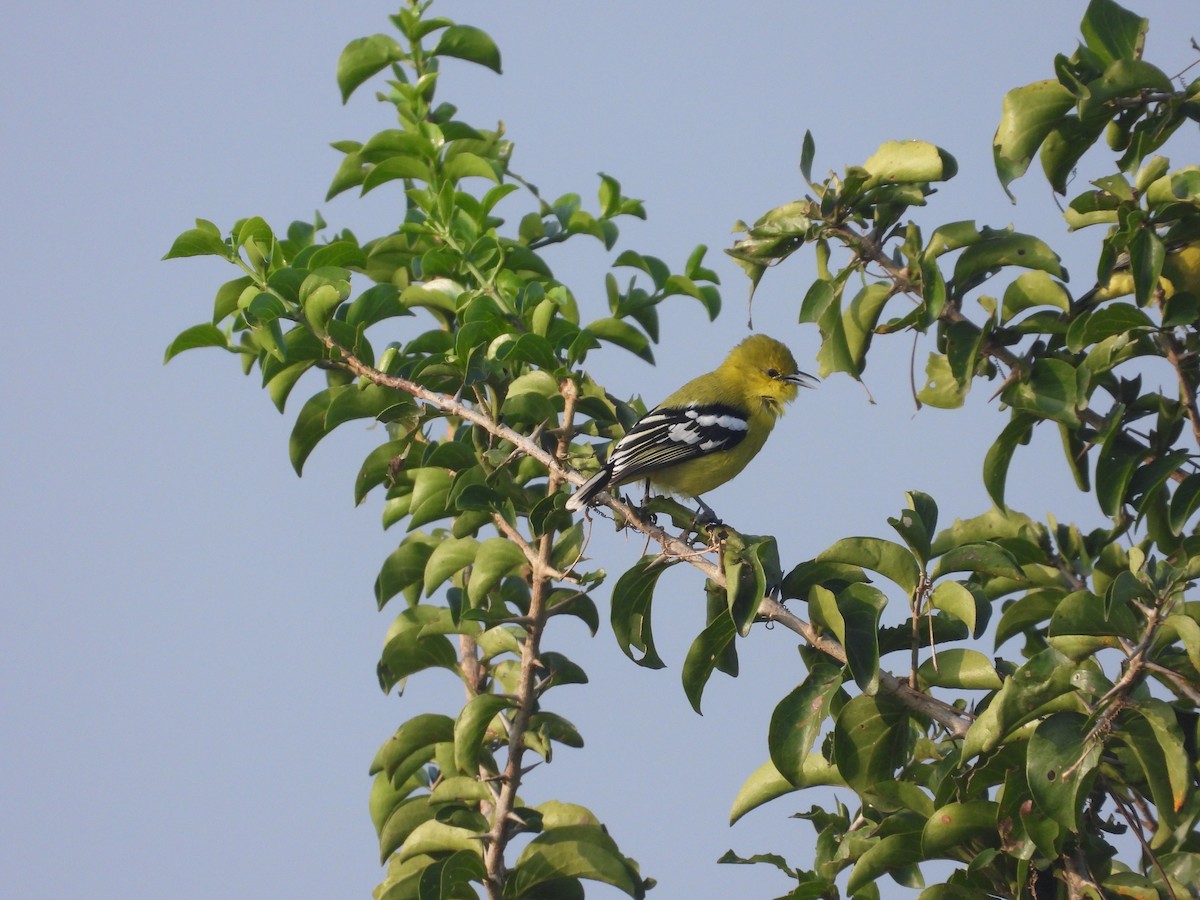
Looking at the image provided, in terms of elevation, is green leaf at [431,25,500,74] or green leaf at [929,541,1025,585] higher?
green leaf at [431,25,500,74]

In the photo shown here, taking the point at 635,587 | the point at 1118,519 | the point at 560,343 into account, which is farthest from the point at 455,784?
the point at 1118,519

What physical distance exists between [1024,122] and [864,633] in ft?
6.31

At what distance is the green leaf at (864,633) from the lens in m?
3.67

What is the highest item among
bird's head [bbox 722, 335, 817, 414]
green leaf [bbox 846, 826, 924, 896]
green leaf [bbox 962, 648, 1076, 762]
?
bird's head [bbox 722, 335, 817, 414]

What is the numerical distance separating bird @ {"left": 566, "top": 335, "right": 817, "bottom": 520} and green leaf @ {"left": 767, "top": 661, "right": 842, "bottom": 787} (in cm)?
135

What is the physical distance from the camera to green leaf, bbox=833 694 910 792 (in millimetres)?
3818

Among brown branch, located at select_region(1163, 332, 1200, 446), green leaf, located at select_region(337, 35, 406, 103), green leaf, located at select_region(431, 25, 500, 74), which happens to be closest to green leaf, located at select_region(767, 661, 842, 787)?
brown branch, located at select_region(1163, 332, 1200, 446)

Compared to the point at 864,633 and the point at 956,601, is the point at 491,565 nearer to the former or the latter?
the point at 864,633

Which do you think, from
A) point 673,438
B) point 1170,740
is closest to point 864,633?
point 1170,740

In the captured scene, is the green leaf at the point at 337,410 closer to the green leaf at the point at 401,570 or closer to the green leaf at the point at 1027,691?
the green leaf at the point at 401,570

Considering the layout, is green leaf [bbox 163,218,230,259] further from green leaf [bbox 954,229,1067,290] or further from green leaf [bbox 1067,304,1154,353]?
green leaf [bbox 1067,304,1154,353]

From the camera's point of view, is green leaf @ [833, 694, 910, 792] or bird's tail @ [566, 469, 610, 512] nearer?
green leaf @ [833, 694, 910, 792]

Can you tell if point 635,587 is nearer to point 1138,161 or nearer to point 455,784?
point 455,784

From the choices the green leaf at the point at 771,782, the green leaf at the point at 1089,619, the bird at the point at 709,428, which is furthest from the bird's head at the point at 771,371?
the green leaf at the point at 1089,619
